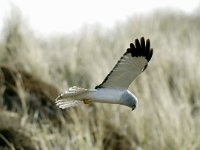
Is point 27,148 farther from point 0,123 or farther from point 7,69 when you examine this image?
point 7,69

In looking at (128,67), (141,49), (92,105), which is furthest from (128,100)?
(92,105)

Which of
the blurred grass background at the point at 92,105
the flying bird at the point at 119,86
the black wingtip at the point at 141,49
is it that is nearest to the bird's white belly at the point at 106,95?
the flying bird at the point at 119,86

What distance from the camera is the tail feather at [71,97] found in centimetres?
290

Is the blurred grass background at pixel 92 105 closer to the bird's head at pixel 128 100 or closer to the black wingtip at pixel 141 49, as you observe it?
the black wingtip at pixel 141 49

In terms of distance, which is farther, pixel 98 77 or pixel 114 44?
pixel 114 44

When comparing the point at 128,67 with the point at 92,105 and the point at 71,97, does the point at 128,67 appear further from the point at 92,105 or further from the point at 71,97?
the point at 92,105

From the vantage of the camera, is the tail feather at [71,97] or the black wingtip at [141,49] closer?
the tail feather at [71,97]

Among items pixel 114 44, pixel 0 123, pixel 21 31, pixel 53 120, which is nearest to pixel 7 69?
pixel 53 120

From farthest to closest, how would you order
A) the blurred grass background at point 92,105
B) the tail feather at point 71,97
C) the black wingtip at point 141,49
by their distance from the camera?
1. the blurred grass background at point 92,105
2. the black wingtip at point 141,49
3. the tail feather at point 71,97

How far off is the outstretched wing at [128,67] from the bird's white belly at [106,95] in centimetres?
4

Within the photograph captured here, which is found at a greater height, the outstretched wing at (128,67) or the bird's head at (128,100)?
the outstretched wing at (128,67)

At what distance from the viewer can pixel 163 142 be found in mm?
6008

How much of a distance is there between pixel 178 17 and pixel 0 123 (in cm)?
987

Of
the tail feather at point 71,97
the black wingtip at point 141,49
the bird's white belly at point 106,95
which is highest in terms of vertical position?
the black wingtip at point 141,49
